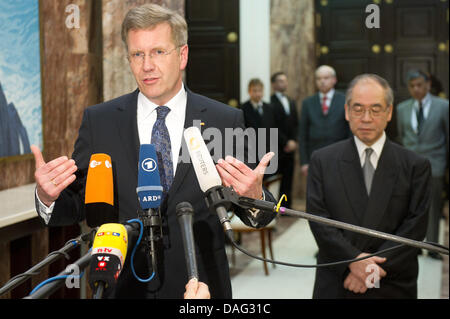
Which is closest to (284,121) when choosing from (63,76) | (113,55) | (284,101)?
(284,101)

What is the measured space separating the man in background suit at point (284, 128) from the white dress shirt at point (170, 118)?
677 cm

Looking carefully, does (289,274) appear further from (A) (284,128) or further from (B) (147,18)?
(B) (147,18)

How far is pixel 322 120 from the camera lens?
24.0 feet

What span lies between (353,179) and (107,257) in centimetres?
189

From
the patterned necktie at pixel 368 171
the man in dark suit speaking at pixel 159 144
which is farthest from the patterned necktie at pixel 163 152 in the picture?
the patterned necktie at pixel 368 171

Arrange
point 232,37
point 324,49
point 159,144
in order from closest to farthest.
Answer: point 159,144 → point 232,37 → point 324,49

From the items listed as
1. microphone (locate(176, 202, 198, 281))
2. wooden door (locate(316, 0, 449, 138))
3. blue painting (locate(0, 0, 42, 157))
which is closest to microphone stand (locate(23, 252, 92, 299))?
microphone (locate(176, 202, 198, 281))

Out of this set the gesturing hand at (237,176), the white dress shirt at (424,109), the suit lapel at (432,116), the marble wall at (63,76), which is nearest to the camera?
the gesturing hand at (237,176)

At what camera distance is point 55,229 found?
3756 mm

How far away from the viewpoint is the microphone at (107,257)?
1.30m

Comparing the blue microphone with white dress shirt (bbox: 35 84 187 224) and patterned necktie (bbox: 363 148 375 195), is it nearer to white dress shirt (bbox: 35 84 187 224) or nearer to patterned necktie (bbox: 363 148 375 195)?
white dress shirt (bbox: 35 84 187 224)

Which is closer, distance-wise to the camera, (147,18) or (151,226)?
(151,226)

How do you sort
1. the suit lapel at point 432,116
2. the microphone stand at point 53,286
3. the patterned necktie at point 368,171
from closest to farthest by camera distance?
the microphone stand at point 53,286, the patterned necktie at point 368,171, the suit lapel at point 432,116

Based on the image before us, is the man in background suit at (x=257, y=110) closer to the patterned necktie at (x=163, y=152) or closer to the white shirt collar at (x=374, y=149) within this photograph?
the white shirt collar at (x=374, y=149)
